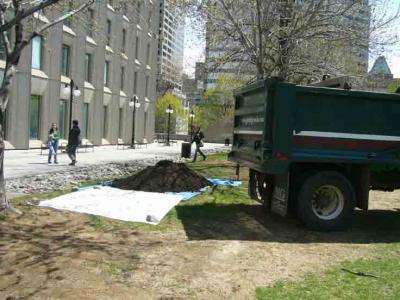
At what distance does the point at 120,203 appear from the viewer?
36.8 feet

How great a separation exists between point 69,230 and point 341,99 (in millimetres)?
4866

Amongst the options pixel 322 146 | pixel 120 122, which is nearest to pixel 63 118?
pixel 120 122

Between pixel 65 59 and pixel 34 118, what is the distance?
18.7 feet

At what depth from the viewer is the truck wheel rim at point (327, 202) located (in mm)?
9664

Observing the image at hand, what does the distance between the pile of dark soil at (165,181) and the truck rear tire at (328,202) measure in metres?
4.42

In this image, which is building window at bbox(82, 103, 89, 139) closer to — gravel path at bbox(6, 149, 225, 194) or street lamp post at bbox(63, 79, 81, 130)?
street lamp post at bbox(63, 79, 81, 130)

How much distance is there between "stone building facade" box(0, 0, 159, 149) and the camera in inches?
1222

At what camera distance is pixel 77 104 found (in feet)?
127

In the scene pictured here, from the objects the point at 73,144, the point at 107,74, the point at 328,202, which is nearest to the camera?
the point at 328,202

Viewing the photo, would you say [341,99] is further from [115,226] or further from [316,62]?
[316,62]

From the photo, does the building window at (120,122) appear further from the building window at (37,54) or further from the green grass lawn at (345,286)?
the green grass lawn at (345,286)

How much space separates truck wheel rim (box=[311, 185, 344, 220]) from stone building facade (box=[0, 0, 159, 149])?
1279 centimetres

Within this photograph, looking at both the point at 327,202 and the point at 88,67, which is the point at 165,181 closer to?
the point at 327,202

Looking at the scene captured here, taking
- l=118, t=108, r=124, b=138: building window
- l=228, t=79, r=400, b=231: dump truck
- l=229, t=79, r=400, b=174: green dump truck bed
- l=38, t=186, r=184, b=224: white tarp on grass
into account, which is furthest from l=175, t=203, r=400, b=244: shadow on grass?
l=118, t=108, r=124, b=138: building window
